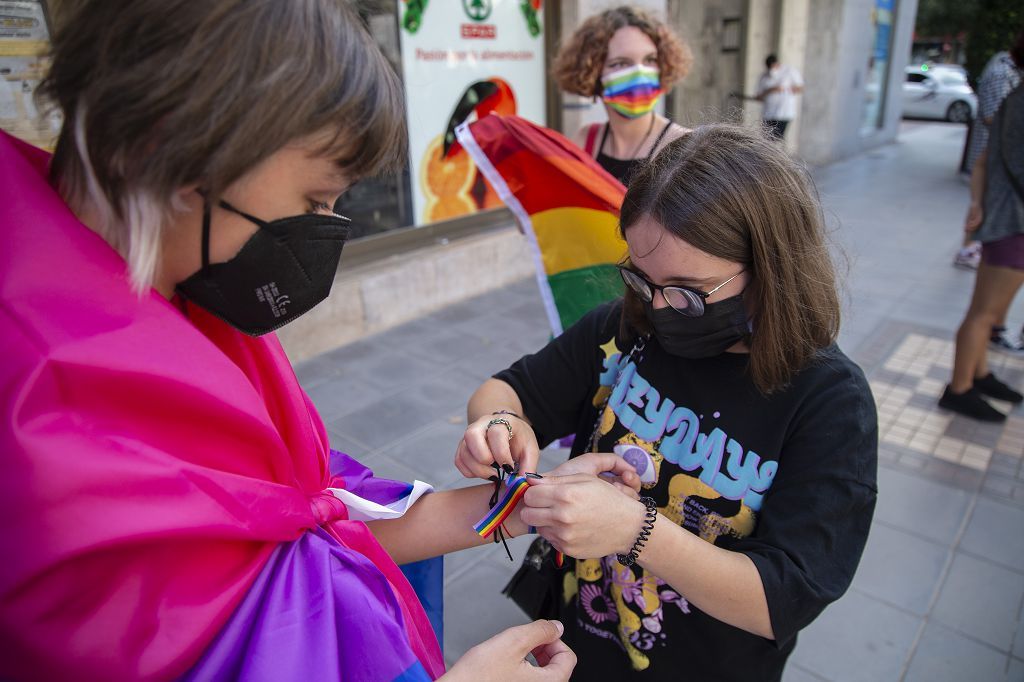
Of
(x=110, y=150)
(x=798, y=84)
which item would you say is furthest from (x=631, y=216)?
(x=798, y=84)

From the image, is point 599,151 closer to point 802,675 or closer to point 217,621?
point 802,675

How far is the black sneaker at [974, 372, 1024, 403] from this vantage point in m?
4.04

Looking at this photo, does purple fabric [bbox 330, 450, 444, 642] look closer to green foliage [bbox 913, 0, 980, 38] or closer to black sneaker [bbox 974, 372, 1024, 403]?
black sneaker [bbox 974, 372, 1024, 403]

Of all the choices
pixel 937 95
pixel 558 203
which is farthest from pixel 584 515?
pixel 937 95

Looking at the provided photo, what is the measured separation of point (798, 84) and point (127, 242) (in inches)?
434

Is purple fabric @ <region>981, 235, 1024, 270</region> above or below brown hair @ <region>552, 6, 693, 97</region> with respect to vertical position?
below

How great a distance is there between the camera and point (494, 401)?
160cm

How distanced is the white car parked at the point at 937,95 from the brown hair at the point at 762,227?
21.1 m

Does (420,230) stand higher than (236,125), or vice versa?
(236,125)

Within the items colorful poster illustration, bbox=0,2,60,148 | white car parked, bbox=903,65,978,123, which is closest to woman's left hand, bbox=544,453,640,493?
colorful poster illustration, bbox=0,2,60,148

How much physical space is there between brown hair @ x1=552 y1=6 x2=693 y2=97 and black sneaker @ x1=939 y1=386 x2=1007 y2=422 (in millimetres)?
2540

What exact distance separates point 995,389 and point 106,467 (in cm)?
475

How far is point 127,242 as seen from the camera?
815 mm

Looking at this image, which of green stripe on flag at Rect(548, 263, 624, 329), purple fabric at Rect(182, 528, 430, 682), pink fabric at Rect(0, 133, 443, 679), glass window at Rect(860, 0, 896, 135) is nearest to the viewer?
pink fabric at Rect(0, 133, 443, 679)
